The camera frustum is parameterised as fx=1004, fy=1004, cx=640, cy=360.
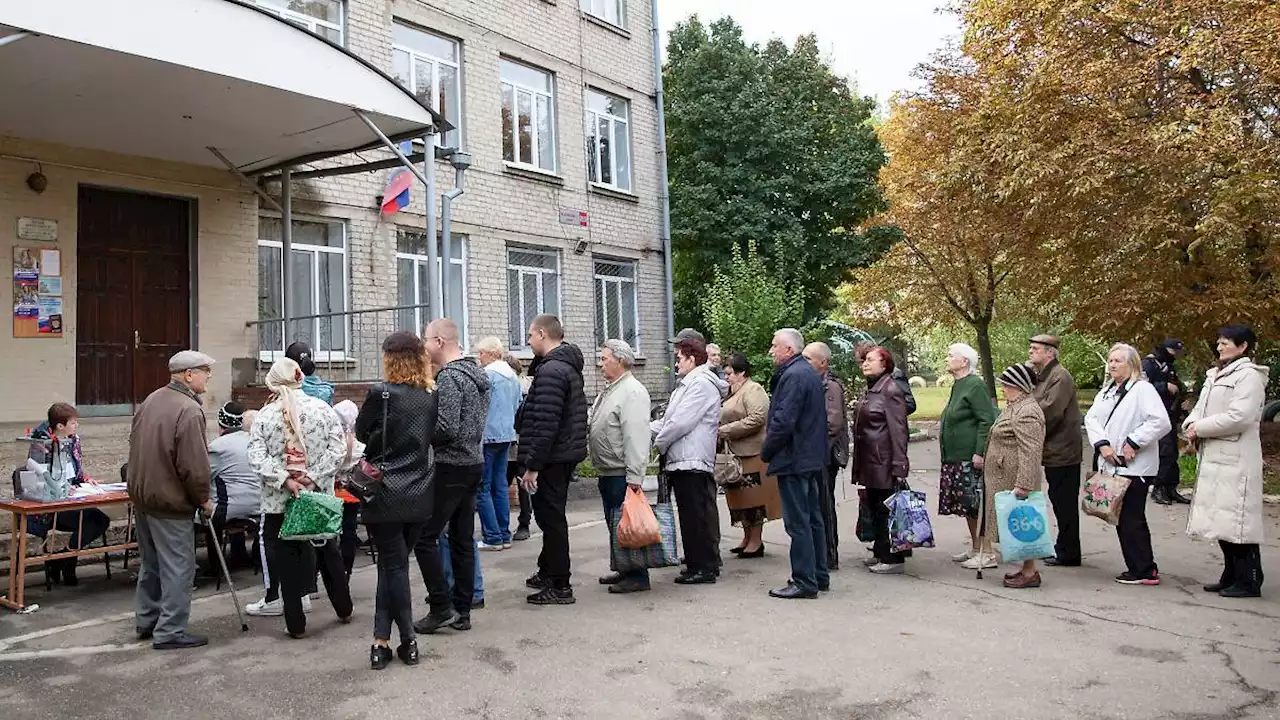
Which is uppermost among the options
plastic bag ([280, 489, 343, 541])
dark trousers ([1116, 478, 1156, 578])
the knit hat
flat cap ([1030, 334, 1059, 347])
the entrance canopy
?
the entrance canopy

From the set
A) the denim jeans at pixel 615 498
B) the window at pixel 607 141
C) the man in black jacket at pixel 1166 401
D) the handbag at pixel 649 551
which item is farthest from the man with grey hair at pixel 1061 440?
the window at pixel 607 141

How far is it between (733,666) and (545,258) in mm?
11958

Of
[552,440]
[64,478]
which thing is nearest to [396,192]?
[64,478]

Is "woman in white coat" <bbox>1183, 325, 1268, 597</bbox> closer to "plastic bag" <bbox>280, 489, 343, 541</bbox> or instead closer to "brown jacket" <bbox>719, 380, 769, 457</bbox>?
"brown jacket" <bbox>719, 380, 769, 457</bbox>

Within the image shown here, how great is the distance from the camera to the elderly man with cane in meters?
5.77

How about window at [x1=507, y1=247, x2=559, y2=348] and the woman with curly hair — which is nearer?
the woman with curly hair

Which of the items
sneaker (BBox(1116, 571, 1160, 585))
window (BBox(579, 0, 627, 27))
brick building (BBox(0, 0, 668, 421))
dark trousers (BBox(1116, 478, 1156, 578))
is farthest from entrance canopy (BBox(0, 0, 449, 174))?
window (BBox(579, 0, 627, 27))

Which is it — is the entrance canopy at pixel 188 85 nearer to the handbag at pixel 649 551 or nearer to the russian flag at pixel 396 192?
the russian flag at pixel 396 192

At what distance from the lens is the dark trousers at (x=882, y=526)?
25.1 feet

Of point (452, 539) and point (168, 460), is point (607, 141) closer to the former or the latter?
point (452, 539)

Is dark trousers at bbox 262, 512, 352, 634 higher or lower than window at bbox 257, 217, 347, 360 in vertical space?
lower

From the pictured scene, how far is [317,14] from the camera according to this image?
514 inches

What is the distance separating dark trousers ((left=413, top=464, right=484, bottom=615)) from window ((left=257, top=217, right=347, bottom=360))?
669 cm

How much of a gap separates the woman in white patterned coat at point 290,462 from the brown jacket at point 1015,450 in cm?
456
